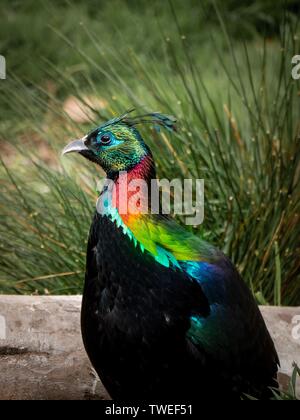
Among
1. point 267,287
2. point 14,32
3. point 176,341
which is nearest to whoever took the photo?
point 176,341

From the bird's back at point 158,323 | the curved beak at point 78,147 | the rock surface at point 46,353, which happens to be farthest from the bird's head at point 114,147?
the rock surface at point 46,353

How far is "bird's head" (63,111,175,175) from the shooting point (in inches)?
83.7

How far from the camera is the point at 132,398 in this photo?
214 centimetres

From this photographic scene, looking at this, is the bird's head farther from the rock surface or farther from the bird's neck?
the rock surface

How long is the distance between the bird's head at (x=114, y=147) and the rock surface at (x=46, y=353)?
0.52 metres

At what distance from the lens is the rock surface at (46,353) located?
7.82ft

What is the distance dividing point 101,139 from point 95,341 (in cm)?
46

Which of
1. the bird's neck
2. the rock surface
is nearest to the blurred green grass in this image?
the rock surface

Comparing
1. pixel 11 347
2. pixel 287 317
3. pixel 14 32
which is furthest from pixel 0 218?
pixel 14 32

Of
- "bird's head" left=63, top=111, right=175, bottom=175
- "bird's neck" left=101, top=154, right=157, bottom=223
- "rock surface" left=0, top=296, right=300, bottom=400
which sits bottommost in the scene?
"rock surface" left=0, top=296, right=300, bottom=400
